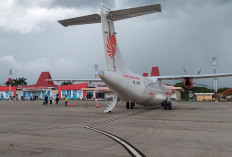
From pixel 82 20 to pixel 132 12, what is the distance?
3.91m

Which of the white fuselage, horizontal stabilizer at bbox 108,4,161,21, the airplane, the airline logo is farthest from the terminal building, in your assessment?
horizontal stabilizer at bbox 108,4,161,21

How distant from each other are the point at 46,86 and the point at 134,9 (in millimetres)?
61695

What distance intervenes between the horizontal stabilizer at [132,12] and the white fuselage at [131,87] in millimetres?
3959

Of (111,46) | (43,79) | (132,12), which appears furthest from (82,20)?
(43,79)

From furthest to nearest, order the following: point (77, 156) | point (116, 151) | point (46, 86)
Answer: point (46, 86) < point (116, 151) < point (77, 156)

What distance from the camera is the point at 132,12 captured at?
13.8m

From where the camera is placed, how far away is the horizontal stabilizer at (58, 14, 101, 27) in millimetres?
15320

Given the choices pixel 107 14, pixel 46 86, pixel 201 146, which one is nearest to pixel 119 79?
pixel 107 14

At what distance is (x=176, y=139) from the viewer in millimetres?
6867

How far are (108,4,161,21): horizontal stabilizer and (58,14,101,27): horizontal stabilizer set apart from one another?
112 centimetres

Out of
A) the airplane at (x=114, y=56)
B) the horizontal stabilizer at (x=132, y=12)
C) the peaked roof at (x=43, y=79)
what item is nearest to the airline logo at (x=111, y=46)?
the airplane at (x=114, y=56)

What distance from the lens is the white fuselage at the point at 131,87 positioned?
1437cm

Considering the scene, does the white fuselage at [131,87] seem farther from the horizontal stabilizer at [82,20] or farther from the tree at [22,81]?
the tree at [22,81]

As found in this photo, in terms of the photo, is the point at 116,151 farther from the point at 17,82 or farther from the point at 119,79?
the point at 17,82
